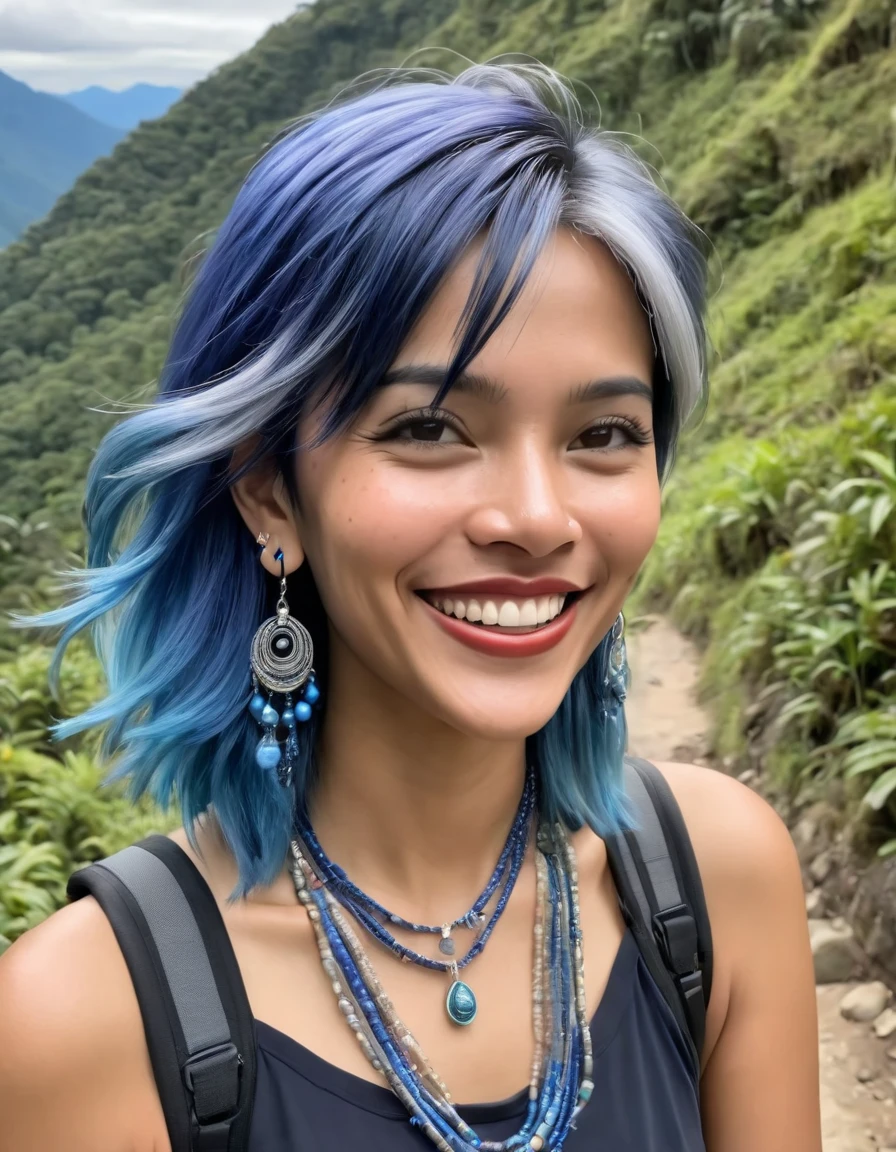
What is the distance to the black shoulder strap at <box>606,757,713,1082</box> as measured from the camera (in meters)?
1.70

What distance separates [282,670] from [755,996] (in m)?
0.94

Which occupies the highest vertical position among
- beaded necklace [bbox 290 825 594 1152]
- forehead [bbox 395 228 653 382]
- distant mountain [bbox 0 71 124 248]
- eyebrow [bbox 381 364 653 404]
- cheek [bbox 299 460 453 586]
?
distant mountain [bbox 0 71 124 248]

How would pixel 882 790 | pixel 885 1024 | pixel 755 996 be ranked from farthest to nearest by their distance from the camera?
pixel 882 790
pixel 885 1024
pixel 755 996

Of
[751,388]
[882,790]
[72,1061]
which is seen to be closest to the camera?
[72,1061]

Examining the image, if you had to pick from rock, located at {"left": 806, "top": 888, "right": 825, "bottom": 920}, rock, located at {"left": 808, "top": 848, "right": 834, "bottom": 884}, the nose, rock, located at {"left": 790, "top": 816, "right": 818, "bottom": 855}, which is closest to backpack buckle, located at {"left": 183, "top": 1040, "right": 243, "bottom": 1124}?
the nose

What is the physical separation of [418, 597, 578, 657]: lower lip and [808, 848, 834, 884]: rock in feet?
10.2

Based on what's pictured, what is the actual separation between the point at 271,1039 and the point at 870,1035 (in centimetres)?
278

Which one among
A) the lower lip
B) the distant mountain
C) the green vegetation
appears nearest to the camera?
the lower lip

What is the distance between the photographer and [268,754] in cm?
154

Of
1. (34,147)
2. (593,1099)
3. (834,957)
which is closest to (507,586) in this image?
(593,1099)

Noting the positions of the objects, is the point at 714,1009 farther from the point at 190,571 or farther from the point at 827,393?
the point at 827,393

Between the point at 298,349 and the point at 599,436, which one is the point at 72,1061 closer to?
the point at 298,349

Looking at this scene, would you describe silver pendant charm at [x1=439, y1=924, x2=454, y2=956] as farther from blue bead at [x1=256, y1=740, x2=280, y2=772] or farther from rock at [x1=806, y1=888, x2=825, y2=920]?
rock at [x1=806, y1=888, x2=825, y2=920]

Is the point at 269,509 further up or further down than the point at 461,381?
further down
